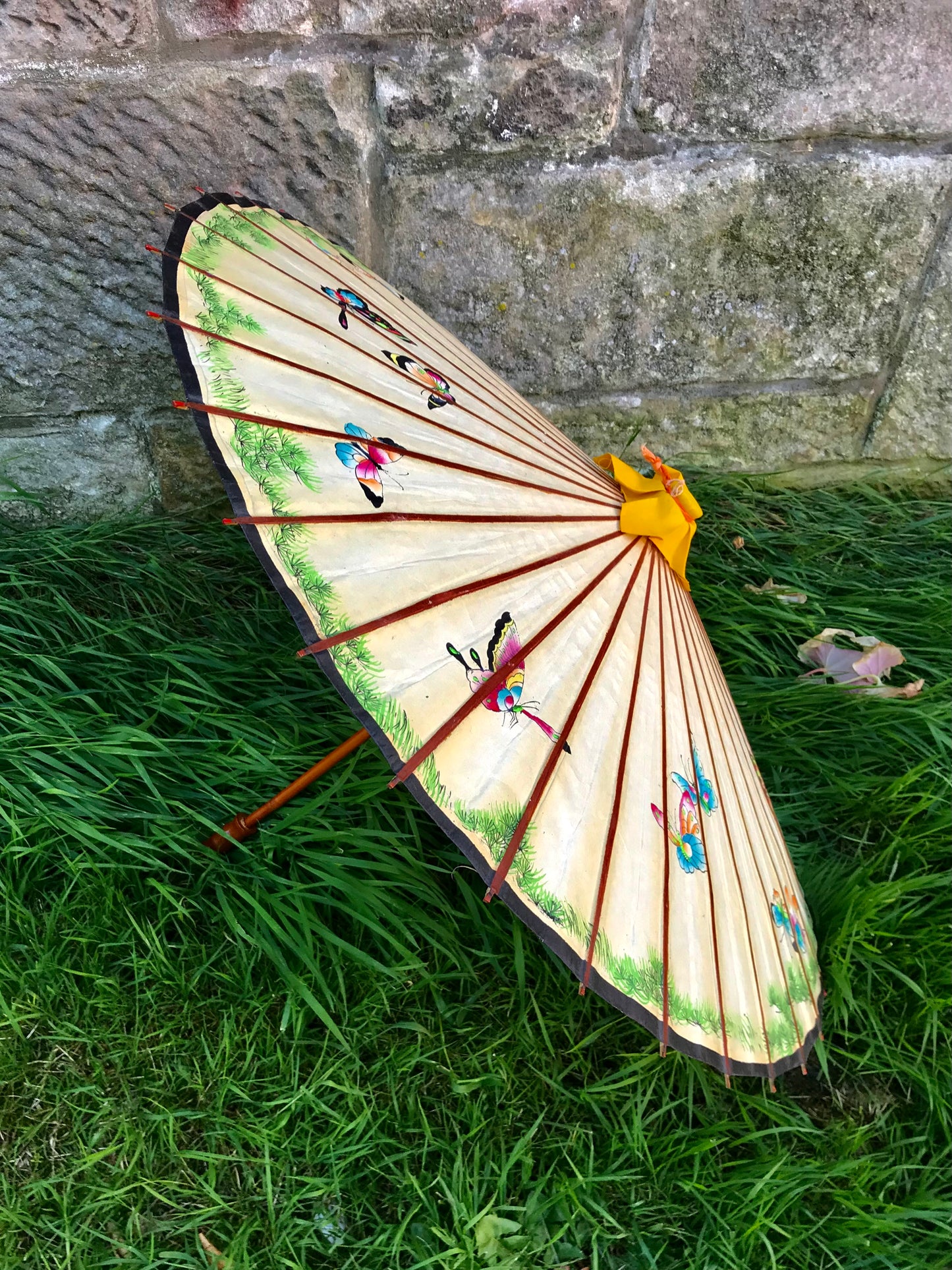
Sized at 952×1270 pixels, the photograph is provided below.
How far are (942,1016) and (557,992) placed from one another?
725 mm

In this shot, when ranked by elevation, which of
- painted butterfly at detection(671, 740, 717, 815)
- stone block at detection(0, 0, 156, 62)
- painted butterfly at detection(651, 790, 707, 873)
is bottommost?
painted butterfly at detection(651, 790, 707, 873)

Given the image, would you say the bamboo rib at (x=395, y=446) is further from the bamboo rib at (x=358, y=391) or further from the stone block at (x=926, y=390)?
the stone block at (x=926, y=390)

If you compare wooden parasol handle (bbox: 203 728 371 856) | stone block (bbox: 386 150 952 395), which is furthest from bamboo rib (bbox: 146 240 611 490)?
stone block (bbox: 386 150 952 395)

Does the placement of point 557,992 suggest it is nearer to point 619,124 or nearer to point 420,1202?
point 420,1202

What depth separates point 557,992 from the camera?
1602 mm

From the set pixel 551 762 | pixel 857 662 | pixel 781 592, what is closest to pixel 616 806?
pixel 551 762

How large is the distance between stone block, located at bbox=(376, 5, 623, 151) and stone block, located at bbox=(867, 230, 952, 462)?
0.95m

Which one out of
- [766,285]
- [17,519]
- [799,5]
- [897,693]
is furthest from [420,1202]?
[799,5]

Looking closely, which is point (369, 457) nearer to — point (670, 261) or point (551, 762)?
point (551, 762)

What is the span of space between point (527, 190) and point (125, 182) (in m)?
0.81

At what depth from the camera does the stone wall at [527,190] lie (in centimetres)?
173

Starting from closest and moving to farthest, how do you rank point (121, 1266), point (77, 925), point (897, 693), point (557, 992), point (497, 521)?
point (497, 521), point (121, 1266), point (77, 925), point (557, 992), point (897, 693)

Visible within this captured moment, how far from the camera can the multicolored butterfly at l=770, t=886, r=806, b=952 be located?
48.1 inches

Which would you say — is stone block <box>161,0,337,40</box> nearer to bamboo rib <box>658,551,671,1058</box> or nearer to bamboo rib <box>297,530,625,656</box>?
bamboo rib <box>297,530,625,656</box>
